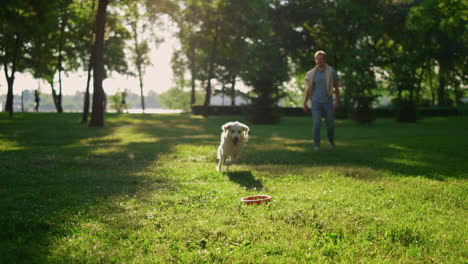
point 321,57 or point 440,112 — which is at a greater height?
point 321,57

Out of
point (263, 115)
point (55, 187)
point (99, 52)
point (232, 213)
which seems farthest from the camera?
point (263, 115)

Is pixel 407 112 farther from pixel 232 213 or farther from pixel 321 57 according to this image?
pixel 232 213

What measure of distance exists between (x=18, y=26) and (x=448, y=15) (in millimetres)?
22322

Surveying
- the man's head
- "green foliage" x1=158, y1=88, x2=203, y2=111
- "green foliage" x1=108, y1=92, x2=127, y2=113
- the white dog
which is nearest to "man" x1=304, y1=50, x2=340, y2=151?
the man's head

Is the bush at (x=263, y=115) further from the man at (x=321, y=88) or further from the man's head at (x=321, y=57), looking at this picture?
the man's head at (x=321, y=57)

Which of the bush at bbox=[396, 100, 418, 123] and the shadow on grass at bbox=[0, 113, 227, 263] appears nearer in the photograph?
the shadow on grass at bbox=[0, 113, 227, 263]

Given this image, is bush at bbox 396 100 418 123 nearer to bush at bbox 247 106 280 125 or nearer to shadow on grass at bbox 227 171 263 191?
bush at bbox 247 106 280 125

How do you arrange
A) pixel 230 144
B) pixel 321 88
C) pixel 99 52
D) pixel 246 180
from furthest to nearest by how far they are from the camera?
1. pixel 99 52
2. pixel 321 88
3. pixel 230 144
4. pixel 246 180

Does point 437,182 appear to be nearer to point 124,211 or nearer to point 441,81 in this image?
point 124,211

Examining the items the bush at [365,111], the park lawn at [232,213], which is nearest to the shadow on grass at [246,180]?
the park lawn at [232,213]

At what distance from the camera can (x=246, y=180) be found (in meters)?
7.91

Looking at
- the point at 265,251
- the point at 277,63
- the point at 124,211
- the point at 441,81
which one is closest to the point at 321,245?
the point at 265,251

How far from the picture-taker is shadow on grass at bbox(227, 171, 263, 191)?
7.20m

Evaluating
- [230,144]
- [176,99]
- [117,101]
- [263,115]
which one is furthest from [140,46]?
[176,99]
